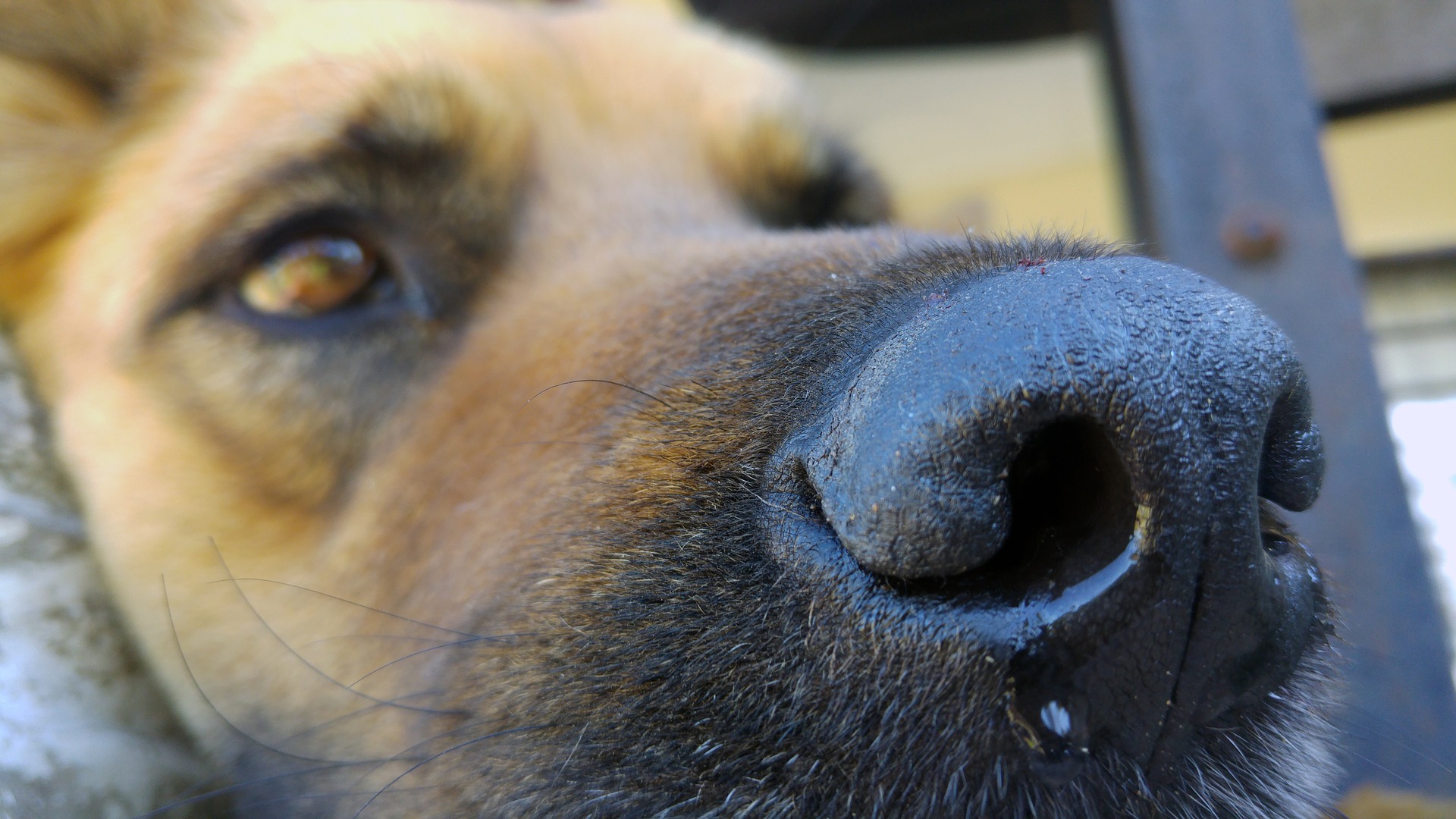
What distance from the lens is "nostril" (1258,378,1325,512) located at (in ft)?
3.34

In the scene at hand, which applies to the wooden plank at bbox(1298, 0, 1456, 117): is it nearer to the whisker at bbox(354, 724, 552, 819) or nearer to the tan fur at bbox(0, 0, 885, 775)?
the tan fur at bbox(0, 0, 885, 775)

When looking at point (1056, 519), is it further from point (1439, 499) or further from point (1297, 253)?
point (1439, 499)

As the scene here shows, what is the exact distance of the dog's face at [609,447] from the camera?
0.89 m

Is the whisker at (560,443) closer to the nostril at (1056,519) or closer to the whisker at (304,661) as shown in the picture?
the whisker at (304,661)

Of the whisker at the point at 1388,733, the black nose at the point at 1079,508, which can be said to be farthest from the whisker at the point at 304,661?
the whisker at the point at 1388,733

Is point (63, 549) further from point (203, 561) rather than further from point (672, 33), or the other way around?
point (672, 33)

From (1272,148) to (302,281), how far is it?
2.46 metres

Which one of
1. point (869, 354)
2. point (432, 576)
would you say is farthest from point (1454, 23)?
point (432, 576)

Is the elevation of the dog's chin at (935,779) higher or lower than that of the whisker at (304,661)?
lower

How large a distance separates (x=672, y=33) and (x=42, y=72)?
1.57 metres

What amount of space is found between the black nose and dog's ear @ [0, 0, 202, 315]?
1974 mm

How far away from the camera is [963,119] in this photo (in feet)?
27.6

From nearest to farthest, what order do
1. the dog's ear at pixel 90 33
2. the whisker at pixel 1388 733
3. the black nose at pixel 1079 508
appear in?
the black nose at pixel 1079 508
the whisker at pixel 1388 733
the dog's ear at pixel 90 33

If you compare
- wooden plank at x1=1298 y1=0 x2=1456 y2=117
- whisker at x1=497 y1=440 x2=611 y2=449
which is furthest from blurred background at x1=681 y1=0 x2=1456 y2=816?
whisker at x1=497 y1=440 x2=611 y2=449
